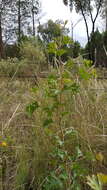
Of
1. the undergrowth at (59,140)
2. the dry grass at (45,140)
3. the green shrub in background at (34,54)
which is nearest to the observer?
the undergrowth at (59,140)

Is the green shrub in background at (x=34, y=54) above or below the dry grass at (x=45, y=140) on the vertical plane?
above

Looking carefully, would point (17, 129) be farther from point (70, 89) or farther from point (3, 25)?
point (3, 25)

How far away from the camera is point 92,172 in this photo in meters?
1.02

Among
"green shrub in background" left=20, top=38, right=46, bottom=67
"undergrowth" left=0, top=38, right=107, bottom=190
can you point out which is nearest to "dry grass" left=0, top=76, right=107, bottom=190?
"undergrowth" left=0, top=38, right=107, bottom=190

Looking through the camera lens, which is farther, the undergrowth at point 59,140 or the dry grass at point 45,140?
the dry grass at point 45,140

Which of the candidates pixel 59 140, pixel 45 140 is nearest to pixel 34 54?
pixel 45 140

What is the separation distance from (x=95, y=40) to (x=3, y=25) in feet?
23.4

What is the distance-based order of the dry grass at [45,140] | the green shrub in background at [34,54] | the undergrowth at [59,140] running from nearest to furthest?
the undergrowth at [59,140] → the dry grass at [45,140] → the green shrub in background at [34,54]

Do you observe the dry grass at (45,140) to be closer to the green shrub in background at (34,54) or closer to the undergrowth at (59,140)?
the undergrowth at (59,140)

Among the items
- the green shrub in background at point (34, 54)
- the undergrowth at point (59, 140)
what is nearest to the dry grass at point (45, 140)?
the undergrowth at point (59, 140)

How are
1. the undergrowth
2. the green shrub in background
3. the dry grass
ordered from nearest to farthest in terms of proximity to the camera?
the undergrowth → the dry grass → the green shrub in background

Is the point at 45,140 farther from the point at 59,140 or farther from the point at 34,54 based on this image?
the point at 34,54

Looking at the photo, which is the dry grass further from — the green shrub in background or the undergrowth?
the green shrub in background

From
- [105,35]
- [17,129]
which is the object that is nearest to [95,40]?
[105,35]
